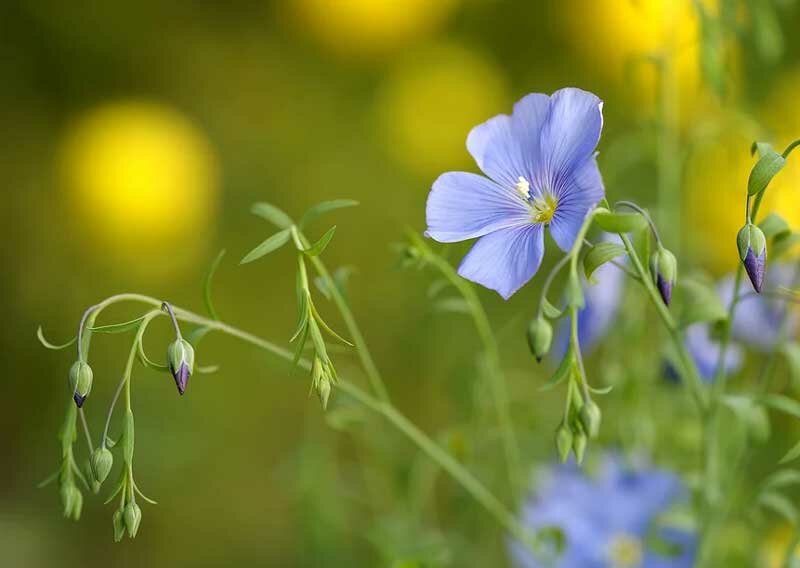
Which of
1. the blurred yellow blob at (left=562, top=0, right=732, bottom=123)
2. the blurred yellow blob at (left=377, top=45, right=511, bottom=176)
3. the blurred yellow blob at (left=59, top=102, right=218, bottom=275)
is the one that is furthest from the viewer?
the blurred yellow blob at (left=377, top=45, right=511, bottom=176)

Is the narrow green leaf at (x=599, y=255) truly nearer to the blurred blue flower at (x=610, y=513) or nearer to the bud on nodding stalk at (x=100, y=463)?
the bud on nodding stalk at (x=100, y=463)

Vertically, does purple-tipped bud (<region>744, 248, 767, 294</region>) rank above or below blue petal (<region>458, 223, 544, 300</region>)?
above

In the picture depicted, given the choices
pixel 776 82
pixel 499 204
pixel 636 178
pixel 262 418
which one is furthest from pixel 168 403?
pixel 499 204

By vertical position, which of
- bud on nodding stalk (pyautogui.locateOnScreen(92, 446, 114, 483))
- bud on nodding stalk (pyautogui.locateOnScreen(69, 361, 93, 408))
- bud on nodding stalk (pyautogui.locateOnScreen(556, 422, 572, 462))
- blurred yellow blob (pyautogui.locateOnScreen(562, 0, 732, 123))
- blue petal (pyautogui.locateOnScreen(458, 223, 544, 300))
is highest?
blurred yellow blob (pyautogui.locateOnScreen(562, 0, 732, 123))

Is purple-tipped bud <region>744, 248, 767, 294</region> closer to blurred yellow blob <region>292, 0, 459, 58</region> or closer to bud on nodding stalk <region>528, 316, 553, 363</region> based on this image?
bud on nodding stalk <region>528, 316, 553, 363</region>

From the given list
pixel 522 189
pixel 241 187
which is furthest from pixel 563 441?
pixel 241 187

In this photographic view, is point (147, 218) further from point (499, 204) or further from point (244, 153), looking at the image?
point (499, 204)

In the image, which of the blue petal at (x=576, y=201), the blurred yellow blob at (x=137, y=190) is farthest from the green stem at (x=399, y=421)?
the blurred yellow blob at (x=137, y=190)

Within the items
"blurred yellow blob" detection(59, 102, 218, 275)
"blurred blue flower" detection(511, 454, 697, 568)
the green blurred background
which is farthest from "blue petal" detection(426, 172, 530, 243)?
"blurred yellow blob" detection(59, 102, 218, 275)
